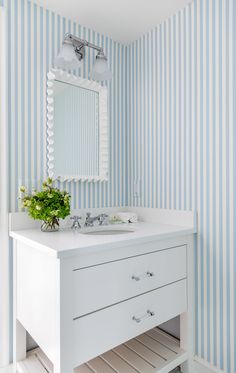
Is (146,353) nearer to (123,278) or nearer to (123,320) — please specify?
(123,320)

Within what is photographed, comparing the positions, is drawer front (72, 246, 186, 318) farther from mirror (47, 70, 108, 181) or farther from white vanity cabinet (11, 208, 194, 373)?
mirror (47, 70, 108, 181)

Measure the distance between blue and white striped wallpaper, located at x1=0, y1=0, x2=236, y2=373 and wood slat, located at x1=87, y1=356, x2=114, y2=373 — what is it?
57 centimetres

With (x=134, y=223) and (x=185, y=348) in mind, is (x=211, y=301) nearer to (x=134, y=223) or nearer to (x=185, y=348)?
(x=185, y=348)

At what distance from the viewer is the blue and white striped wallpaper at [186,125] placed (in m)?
1.59

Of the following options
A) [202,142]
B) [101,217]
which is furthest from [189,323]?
[202,142]

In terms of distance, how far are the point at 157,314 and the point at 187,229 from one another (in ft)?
1.70

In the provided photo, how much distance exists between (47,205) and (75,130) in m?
0.63

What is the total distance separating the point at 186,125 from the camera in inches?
72.1

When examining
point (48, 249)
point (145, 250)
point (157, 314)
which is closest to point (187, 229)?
point (145, 250)

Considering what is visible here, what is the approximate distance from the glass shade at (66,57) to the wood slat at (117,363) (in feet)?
6.00

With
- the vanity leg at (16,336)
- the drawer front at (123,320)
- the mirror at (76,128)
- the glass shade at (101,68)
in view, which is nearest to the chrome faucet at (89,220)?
the mirror at (76,128)

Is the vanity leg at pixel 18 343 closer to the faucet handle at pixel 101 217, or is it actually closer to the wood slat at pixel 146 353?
the wood slat at pixel 146 353

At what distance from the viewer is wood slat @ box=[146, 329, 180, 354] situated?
5.73 ft

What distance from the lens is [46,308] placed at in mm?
1243
